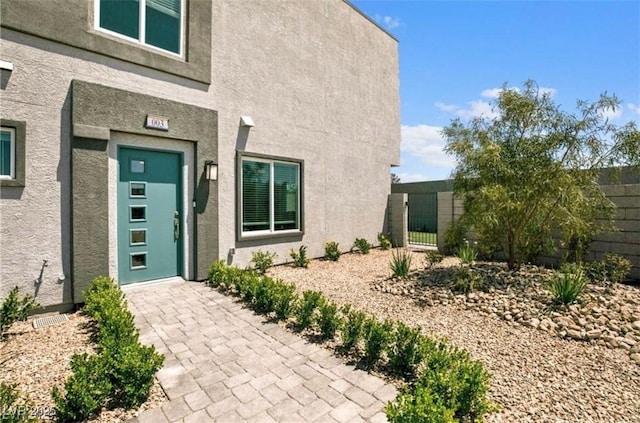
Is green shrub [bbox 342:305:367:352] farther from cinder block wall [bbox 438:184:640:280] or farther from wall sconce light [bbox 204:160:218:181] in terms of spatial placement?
cinder block wall [bbox 438:184:640:280]

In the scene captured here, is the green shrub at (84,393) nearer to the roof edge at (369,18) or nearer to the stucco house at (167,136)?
the stucco house at (167,136)

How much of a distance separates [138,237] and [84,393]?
3926 millimetres

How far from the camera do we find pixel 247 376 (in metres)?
3.10

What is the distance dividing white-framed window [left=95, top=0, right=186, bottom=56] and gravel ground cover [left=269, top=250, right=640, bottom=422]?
18.1 ft

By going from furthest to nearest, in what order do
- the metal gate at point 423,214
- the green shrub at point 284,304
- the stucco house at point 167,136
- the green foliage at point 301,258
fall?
the metal gate at point 423,214, the green foliage at point 301,258, the stucco house at point 167,136, the green shrub at point 284,304

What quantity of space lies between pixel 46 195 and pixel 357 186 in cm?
802

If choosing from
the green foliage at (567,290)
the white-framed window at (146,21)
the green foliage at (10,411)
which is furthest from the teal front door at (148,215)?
the green foliage at (567,290)

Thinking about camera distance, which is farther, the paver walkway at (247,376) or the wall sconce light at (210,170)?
the wall sconce light at (210,170)

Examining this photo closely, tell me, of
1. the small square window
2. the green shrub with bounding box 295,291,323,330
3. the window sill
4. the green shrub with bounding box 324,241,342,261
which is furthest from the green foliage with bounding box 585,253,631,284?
the small square window

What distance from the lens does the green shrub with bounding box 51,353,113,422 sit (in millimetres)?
2400

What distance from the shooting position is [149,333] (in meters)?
4.11

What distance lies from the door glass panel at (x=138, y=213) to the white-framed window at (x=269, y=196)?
6.53 ft

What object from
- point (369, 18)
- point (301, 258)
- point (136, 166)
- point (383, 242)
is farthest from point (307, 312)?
point (369, 18)

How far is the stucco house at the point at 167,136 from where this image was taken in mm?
4680
